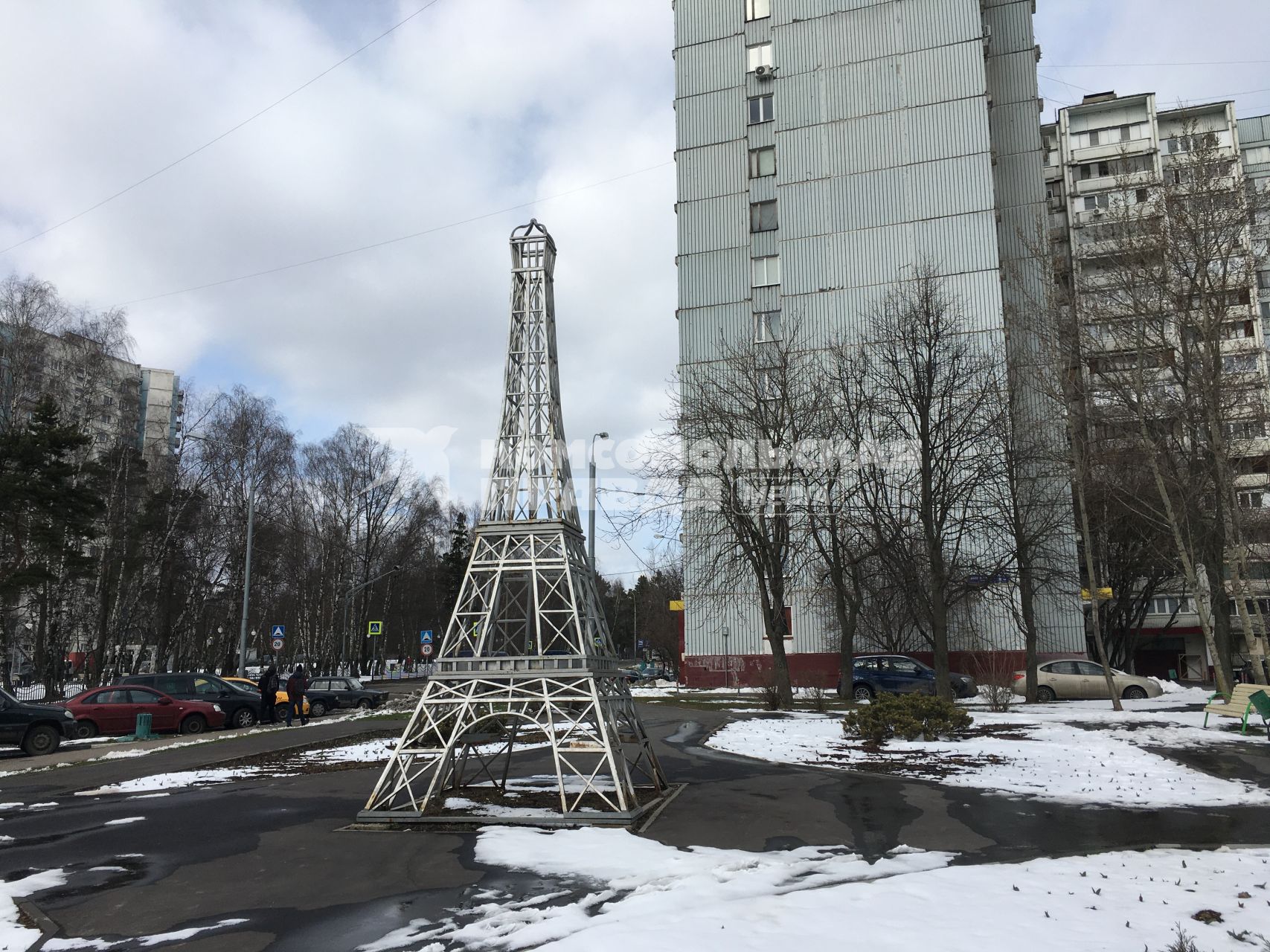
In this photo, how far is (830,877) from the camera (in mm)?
7004

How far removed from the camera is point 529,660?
1004cm

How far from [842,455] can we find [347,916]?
21.3 metres

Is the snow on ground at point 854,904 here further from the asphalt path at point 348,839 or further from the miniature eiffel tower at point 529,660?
the miniature eiffel tower at point 529,660

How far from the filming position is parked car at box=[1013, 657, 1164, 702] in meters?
27.0

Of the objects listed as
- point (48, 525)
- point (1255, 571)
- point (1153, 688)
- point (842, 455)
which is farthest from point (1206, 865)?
point (1255, 571)

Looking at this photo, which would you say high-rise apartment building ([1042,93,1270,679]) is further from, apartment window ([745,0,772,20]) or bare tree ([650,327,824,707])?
apartment window ([745,0,772,20])

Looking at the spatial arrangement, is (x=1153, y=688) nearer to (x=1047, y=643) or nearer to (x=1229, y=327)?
(x=1047, y=643)

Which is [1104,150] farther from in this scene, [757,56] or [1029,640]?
[1029,640]

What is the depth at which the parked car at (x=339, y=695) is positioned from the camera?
102 feet

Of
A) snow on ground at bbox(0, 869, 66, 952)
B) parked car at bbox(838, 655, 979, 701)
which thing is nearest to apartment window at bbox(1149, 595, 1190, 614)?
parked car at bbox(838, 655, 979, 701)

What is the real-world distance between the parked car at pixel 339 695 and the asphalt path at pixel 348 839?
17.5m

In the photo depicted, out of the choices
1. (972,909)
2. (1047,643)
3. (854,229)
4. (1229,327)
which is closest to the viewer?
(972,909)

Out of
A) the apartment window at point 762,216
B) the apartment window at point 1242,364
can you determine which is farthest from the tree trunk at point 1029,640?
the apartment window at point 762,216

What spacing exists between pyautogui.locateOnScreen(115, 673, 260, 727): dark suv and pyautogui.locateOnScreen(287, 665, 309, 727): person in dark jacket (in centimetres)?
117
